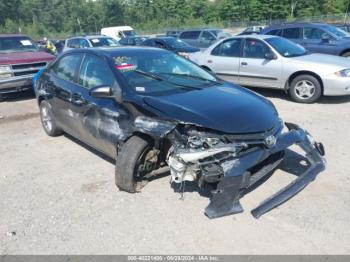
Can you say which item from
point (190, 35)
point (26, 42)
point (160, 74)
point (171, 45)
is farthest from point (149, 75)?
point (190, 35)

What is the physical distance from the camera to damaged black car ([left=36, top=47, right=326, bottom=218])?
Answer: 358 cm

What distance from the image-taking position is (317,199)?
387cm

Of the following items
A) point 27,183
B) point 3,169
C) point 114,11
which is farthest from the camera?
point 114,11

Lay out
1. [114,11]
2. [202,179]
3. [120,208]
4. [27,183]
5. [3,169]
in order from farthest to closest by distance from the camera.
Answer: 1. [114,11]
2. [3,169]
3. [27,183]
4. [120,208]
5. [202,179]

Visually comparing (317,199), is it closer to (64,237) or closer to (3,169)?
(64,237)

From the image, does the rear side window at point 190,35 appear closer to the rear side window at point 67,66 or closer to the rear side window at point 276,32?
the rear side window at point 276,32

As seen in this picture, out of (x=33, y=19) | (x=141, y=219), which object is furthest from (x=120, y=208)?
(x=33, y=19)

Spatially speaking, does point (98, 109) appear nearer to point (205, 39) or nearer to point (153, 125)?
point (153, 125)

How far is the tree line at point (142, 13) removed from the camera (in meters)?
61.9

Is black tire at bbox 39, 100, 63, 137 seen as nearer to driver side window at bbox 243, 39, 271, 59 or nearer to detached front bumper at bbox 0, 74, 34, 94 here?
detached front bumper at bbox 0, 74, 34, 94

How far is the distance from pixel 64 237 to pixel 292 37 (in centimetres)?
1165

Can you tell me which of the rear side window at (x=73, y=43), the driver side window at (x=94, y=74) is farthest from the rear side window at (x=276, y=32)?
the driver side window at (x=94, y=74)

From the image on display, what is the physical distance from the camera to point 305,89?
7.94m

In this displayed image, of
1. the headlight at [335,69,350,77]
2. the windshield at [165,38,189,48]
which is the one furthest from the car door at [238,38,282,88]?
the windshield at [165,38,189,48]
